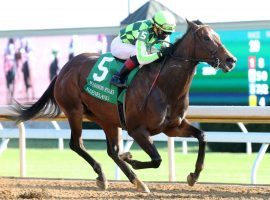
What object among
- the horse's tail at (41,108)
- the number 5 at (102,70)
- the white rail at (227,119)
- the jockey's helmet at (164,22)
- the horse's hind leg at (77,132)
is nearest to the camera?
the jockey's helmet at (164,22)

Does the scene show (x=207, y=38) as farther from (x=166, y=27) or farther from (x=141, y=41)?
(x=141, y=41)

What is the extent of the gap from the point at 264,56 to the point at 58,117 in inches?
341

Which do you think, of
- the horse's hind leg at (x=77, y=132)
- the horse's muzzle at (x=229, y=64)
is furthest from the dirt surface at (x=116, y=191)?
the horse's muzzle at (x=229, y=64)

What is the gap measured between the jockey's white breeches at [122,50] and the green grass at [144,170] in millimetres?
2629

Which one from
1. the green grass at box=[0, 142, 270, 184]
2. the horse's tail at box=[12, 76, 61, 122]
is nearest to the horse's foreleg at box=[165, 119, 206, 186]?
the horse's tail at box=[12, 76, 61, 122]

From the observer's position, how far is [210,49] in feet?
25.2

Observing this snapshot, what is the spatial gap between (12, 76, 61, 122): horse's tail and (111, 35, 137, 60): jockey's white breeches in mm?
1070

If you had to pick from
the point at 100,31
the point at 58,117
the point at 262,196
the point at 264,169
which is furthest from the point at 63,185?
the point at 100,31

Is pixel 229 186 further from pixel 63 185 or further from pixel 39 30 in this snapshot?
pixel 39 30

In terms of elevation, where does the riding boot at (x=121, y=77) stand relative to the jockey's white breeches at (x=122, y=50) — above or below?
below

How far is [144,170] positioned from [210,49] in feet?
15.8

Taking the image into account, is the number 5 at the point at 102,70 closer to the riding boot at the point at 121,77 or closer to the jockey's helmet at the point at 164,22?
the riding boot at the point at 121,77

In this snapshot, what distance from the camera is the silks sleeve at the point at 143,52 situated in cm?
790

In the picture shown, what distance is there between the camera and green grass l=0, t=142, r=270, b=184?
11281 mm
